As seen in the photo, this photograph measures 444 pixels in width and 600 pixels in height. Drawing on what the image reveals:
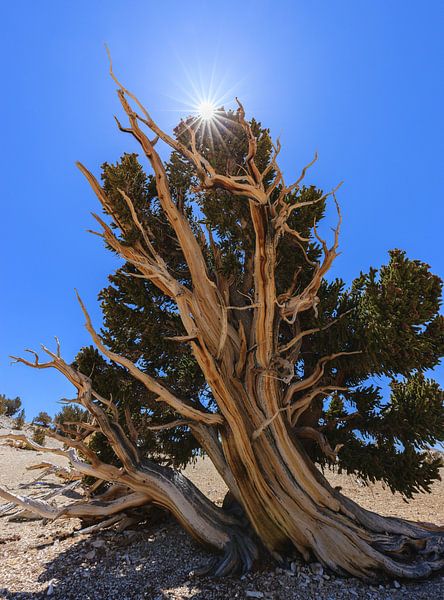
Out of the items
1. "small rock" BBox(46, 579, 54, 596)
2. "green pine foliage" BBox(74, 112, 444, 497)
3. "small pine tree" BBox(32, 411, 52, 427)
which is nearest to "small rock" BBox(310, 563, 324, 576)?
"green pine foliage" BBox(74, 112, 444, 497)

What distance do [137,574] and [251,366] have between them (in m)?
2.58

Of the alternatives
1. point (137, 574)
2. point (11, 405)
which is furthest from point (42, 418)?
point (137, 574)

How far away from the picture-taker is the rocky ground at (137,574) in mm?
3697

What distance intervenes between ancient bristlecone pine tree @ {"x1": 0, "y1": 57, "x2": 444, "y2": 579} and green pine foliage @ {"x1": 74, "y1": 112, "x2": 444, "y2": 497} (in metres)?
0.02

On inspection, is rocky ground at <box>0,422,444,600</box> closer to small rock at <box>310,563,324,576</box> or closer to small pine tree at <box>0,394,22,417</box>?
small rock at <box>310,563,324,576</box>

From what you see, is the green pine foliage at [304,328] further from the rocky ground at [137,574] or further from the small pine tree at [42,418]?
the small pine tree at [42,418]

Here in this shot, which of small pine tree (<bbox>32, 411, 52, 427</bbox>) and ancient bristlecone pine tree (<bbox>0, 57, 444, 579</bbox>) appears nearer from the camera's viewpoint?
ancient bristlecone pine tree (<bbox>0, 57, 444, 579</bbox>)

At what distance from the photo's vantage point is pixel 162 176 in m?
4.70

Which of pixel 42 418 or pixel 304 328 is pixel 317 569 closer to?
pixel 304 328

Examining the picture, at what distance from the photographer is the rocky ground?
370 cm

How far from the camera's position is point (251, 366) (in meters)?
4.50

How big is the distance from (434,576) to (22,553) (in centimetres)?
491

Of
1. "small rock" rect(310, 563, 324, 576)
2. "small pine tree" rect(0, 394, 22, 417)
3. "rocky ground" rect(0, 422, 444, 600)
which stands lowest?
"small rock" rect(310, 563, 324, 576)

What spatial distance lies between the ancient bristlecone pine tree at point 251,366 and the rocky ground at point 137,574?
0.27 m
